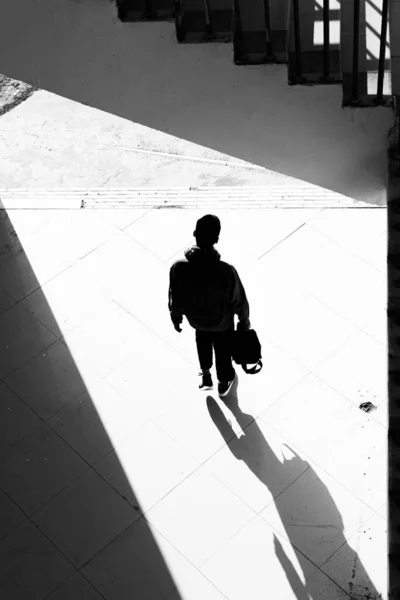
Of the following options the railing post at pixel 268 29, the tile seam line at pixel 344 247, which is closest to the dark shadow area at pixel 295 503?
the tile seam line at pixel 344 247

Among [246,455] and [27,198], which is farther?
[27,198]

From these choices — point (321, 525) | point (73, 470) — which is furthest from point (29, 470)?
point (321, 525)

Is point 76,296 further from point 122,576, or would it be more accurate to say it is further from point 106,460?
point 122,576

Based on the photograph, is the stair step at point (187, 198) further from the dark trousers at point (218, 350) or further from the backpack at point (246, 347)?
the backpack at point (246, 347)

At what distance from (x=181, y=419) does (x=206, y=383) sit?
264 mm

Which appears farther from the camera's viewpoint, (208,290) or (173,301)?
(173,301)

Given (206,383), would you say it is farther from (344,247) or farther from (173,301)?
(344,247)

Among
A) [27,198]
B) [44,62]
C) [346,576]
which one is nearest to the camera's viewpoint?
[346,576]

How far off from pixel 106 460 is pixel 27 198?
88.4 inches

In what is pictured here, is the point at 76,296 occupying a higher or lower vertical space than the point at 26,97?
lower

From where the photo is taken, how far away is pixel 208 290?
15.4 feet

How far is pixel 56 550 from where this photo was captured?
4.71m

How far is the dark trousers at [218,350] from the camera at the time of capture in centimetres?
499

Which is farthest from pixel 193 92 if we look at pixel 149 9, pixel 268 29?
pixel 268 29
